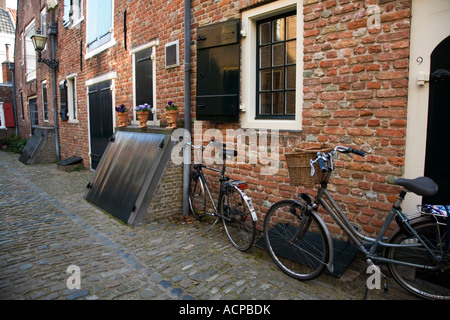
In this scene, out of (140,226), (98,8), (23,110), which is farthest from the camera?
(23,110)

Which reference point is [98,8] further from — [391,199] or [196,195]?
[391,199]

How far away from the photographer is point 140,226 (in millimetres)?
4848

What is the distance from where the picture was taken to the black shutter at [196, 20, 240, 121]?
459 centimetres

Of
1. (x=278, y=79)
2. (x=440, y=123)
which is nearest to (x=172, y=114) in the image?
(x=278, y=79)

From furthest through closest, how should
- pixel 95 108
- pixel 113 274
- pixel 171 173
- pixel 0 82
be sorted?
pixel 0 82
pixel 95 108
pixel 171 173
pixel 113 274

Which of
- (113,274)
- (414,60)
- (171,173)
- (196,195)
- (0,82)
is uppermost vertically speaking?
(0,82)

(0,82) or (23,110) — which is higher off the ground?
(0,82)

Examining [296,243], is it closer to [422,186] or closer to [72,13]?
[422,186]

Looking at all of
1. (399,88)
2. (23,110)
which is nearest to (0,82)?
(23,110)

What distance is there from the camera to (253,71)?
453cm

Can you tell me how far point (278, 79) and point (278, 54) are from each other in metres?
0.33

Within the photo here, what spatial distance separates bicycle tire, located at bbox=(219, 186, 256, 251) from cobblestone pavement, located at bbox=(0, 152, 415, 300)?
0.14m

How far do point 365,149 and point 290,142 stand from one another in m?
0.93

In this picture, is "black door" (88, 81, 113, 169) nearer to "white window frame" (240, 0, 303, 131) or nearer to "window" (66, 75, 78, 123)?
"window" (66, 75, 78, 123)
